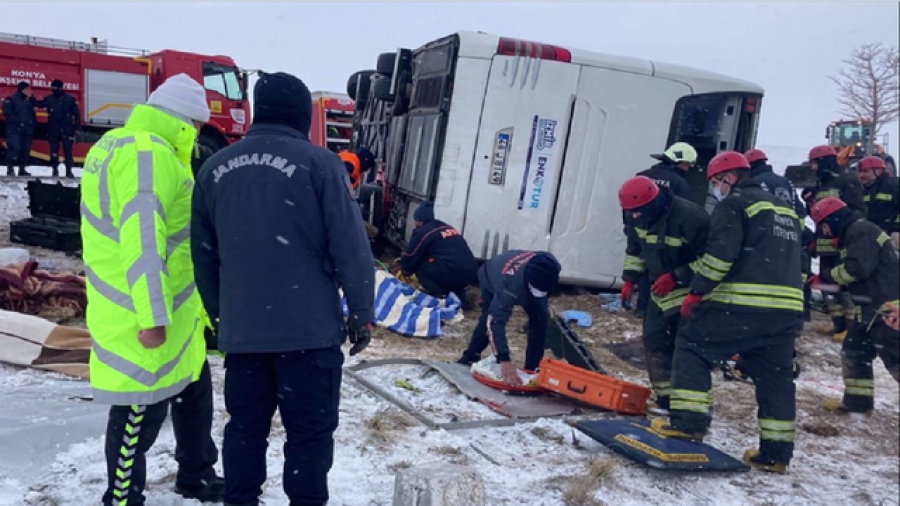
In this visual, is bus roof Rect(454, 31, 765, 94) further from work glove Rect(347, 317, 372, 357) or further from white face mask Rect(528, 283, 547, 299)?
work glove Rect(347, 317, 372, 357)

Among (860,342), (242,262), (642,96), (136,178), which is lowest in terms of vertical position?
(860,342)

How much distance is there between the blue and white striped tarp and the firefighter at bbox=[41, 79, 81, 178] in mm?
9161

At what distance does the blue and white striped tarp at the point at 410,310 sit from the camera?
6645 millimetres

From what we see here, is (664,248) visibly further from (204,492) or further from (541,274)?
(204,492)

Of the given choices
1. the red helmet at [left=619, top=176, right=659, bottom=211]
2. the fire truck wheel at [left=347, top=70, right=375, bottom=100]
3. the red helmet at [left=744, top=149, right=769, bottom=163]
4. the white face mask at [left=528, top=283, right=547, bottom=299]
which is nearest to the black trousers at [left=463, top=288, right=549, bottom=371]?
the white face mask at [left=528, top=283, right=547, bottom=299]

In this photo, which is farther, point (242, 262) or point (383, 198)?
point (383, 198)

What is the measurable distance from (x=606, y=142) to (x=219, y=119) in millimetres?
10056

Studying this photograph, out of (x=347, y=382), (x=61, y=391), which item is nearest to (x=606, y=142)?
(x=347, y=382)

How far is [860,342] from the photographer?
16.8ft

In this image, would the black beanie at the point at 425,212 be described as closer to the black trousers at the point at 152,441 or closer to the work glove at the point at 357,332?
the black trousers at the point at 152,441

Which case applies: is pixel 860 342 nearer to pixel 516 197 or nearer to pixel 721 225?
pixel 721 225

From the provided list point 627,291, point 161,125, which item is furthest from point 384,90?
point 161,125

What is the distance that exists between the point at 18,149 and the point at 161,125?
1243 centimetres

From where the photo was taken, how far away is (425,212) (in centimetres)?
736
